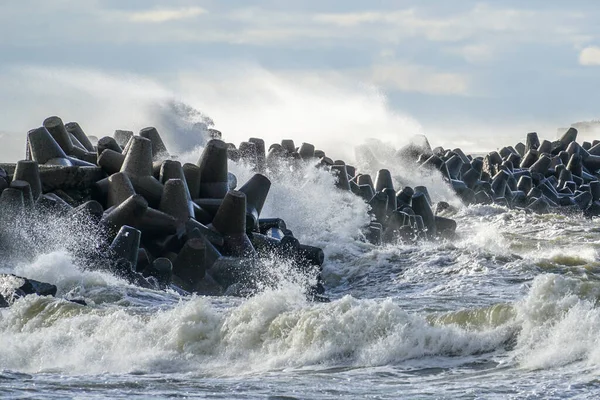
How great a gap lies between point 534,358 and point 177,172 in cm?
926

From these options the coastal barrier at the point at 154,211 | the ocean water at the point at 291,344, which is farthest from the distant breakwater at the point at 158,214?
the ocean water at the point at 291,344

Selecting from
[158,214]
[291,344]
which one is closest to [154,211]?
[158,214]

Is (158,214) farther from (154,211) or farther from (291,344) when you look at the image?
(291,344)

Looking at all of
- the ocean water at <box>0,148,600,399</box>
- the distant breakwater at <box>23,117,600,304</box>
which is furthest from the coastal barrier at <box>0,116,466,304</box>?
the ocean water at <box>0,148,600,399</box>

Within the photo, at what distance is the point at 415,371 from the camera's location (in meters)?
11.1

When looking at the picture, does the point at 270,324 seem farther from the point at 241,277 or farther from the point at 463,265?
the point at 463,265

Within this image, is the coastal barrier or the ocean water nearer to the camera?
the ocean water

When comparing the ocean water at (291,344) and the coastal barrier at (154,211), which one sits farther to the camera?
the coastal barrier at (154,211)

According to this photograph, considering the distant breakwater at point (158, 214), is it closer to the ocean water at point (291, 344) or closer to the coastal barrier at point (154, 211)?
the coastal barrier at point (154, 211)

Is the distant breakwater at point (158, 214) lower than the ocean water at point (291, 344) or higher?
higher

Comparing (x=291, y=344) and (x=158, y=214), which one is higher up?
(x=158, y=214)

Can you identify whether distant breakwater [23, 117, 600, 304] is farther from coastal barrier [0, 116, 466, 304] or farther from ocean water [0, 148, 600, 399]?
ocean water [0, 148, 600, 399]

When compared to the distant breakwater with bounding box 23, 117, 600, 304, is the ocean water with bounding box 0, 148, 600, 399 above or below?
below

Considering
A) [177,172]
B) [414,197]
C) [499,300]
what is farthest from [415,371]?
[414,197]
